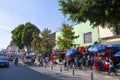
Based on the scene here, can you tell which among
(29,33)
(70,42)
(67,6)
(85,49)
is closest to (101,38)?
(85,49)

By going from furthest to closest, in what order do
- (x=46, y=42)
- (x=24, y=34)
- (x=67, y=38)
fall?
(x=24, y=34), (x=46, y=42), (x=67, y=38)

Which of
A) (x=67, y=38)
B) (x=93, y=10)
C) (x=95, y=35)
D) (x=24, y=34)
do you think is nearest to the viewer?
(x=93, y=10)

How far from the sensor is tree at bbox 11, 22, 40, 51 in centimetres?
8425

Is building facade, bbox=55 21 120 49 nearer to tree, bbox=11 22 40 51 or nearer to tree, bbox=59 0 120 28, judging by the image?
tree, bbox=59 0 120 28

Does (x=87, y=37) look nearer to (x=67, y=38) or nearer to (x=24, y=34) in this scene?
(x=67, y=38)

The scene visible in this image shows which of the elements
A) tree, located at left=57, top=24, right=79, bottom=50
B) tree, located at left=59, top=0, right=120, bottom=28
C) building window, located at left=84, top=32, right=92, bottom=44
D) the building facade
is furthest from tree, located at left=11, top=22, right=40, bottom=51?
tree, located at left=59, top=0, right=120, bottom=28

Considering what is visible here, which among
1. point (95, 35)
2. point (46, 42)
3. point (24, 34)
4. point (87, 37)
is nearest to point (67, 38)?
point (87, 37)

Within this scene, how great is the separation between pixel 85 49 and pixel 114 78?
11.2 m

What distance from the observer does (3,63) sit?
3759cm

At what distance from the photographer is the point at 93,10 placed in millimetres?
16828

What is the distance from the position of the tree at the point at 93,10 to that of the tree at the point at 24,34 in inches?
2610

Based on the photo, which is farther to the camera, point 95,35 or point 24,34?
point 24,34

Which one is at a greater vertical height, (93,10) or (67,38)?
(67,38)

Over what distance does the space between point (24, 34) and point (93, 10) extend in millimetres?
68496
